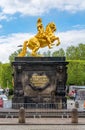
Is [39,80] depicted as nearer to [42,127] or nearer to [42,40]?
[42,40]

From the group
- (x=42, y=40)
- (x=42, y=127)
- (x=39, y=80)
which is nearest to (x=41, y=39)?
(x=42, y=40)

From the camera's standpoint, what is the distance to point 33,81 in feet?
116

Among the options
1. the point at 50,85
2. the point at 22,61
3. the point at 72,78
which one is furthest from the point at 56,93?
the point at 72,78

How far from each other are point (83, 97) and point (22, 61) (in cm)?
1857

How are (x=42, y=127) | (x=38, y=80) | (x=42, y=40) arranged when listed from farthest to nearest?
(x=42, y=40) < (x=38, y=80) < (x=42, y=127)

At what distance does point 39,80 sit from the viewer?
35.5 metres

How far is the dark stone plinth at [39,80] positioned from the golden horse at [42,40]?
1.47 m

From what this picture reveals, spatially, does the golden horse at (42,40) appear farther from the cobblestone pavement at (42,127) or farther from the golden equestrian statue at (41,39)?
the cobblestone pavement at (42,127)

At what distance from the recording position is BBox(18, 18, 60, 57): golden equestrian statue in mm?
36938

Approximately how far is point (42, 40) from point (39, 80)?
3.67 m

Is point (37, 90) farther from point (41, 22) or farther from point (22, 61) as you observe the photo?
point (41, 22)

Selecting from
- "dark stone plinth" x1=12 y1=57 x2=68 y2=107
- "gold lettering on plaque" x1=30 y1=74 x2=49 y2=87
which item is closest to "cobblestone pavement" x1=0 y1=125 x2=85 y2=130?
"dark stone plinth" x1=12 y1=57 x2=68 y2=107

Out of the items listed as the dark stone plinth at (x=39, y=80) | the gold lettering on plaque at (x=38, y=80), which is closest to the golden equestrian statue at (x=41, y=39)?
the dark stone plinth at (x=39, y=80)

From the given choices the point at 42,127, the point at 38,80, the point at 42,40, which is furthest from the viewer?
the point at 42,40
